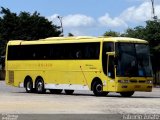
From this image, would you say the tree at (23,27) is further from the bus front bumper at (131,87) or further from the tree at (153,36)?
the bus front bumper at (131,87)

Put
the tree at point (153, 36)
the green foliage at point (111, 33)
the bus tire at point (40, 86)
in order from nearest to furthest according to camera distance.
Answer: the bus tire at point (40, 86)
the tree at point (153, 36)
the green foliage at point (111, 33)

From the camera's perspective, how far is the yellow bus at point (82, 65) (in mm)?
32906

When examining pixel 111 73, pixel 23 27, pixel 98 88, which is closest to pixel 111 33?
pixel 23 27

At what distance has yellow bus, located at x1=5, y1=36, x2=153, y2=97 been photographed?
108 feet

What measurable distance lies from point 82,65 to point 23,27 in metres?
64.5

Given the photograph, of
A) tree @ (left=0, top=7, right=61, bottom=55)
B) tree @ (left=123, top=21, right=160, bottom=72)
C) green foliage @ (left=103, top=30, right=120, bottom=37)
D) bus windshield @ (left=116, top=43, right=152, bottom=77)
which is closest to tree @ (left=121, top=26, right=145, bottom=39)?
tree @ (left=123, top=21, right=160, bottom=72)

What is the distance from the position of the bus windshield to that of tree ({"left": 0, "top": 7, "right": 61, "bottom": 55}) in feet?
203

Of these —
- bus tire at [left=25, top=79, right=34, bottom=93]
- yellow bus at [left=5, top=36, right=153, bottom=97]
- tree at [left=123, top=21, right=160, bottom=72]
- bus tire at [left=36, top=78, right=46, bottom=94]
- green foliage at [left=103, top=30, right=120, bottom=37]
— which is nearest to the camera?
yellow bus at [left=5, top=36, right=153, bottom=97]

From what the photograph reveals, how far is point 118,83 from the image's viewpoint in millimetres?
32594

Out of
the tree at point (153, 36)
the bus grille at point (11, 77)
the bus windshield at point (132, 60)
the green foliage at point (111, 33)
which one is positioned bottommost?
the bus grille at point (11, 77)

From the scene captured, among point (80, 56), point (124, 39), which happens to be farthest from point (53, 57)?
point (124, 39)

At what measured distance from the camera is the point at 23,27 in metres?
98.4

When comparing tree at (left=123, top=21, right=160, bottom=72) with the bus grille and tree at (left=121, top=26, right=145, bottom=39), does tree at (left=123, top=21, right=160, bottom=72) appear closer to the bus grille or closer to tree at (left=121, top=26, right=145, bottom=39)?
tree at (left=121, top=26, right=145, bottom=39)

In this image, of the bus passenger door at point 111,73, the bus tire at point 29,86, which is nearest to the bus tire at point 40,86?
the bus tire at point 29,86
